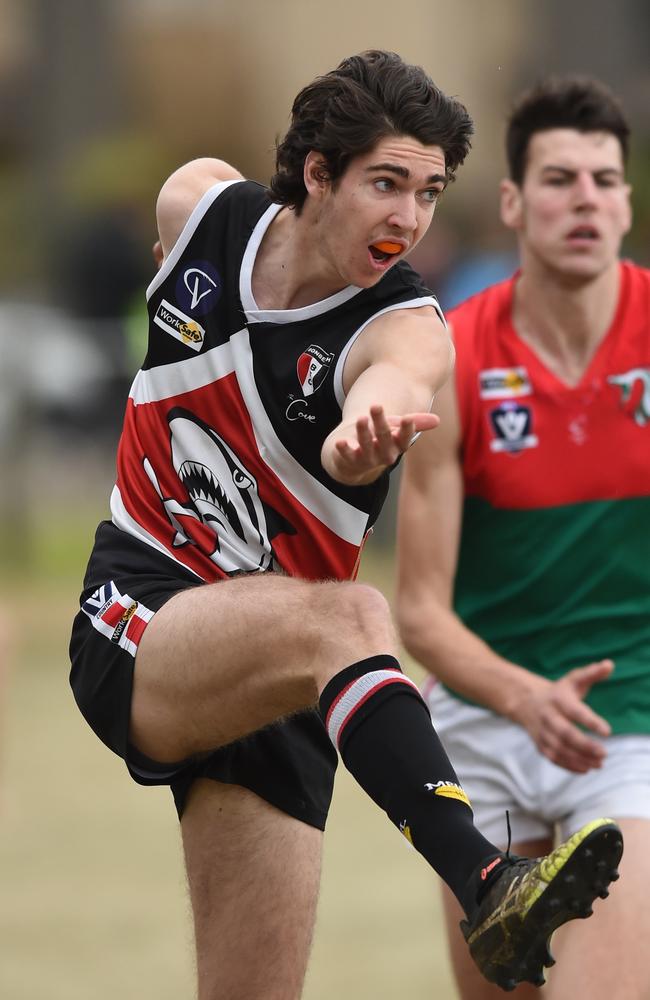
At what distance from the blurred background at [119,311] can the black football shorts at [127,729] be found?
138 centimetres

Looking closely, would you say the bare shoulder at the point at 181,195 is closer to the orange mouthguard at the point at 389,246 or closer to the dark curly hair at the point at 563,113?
the orange mouthguard at the point at 389,246

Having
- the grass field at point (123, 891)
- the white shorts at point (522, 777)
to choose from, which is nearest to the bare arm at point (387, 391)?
the white shorts at point (522, 777)

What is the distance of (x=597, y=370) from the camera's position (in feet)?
18.5

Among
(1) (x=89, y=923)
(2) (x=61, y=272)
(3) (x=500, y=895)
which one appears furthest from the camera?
(2) (x=61, y=272)

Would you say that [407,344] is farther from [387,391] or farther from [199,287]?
[199,287]

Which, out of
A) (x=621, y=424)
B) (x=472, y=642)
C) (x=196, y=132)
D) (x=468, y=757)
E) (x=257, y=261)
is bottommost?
(x=196, y=132)

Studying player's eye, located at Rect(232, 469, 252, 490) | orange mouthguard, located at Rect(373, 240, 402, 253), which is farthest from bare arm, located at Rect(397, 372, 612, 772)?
orange mouthguard, located at Rect(373, 240, 402, 253)

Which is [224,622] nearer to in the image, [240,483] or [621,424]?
[240,483]

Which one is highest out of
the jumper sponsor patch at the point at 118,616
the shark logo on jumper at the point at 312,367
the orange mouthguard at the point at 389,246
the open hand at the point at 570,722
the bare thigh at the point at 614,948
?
the orange mouthguard at the point at 389,246

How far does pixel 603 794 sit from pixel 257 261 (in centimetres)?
174

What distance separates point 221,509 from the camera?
190 inches

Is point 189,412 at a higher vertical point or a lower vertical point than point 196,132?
higher

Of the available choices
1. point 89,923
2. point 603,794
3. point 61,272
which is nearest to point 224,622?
point 603,794

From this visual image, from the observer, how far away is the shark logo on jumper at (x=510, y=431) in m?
5.60
